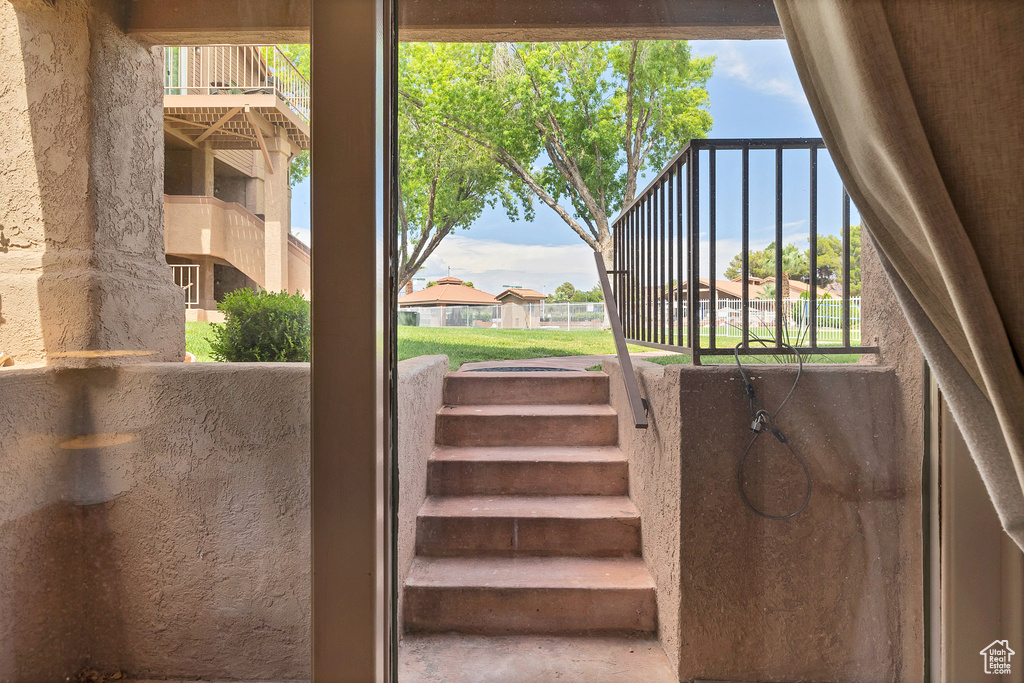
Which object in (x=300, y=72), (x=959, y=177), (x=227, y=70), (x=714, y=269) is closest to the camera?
(x=959, y=177)

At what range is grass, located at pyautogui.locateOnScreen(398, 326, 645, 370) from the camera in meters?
1.14

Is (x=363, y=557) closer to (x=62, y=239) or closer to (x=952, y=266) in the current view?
(x=62, y=239)

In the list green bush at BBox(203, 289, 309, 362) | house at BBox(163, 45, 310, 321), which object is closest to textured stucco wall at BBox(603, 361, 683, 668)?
green bush at BBox(203, 289, 309, 362)

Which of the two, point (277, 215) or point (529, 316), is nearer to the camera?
point (277, 215)

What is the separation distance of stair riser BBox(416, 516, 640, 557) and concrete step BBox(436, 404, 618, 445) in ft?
0.62

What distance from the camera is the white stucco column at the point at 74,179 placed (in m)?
1.04

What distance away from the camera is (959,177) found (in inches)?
31.5

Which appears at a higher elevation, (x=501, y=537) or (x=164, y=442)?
(x=164, y=442)

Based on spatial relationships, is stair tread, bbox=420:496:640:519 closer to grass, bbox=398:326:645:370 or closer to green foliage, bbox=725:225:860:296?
grass, bbox=398:326:645:370

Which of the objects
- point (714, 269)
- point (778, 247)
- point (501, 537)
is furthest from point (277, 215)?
point (778, 247)

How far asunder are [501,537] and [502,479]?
14cm

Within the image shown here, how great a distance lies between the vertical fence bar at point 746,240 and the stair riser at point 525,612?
72 centimetres

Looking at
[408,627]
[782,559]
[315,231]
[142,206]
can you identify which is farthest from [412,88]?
[782,559]

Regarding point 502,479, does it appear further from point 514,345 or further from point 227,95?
point 227,95
